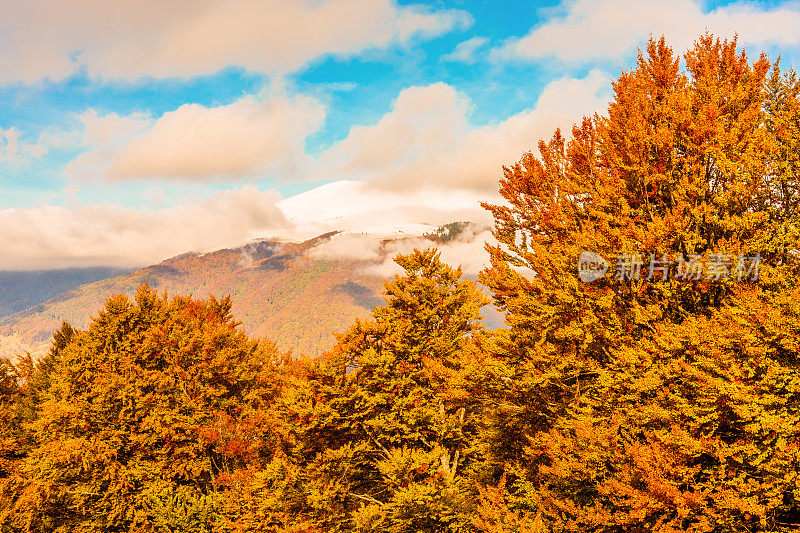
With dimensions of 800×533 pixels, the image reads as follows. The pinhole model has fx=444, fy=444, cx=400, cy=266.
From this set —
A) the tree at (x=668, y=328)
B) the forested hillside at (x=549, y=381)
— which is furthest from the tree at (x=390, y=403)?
the tree at (x=668, y=328)

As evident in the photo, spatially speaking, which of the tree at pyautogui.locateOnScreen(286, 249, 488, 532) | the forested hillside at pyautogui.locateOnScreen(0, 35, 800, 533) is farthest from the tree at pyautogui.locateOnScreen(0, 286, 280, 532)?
the tree at pyautogui.locateOnScreen(286, 249, 488, 532)

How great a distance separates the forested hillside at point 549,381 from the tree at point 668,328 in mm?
78

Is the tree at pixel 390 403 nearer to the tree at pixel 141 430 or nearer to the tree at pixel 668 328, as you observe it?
the tree at pixel 668 328

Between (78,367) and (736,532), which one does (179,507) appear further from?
(736,532)

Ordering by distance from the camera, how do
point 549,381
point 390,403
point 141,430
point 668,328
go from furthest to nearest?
point 141,430
point 390,403
point 549,381
point 668,328

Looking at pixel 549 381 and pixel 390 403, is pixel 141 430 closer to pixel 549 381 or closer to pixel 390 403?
pixel 390 403

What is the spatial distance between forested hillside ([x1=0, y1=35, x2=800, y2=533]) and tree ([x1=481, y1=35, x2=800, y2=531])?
8cm

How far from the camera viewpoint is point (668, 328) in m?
11.6

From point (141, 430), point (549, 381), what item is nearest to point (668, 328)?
Answer: point (549, 381)

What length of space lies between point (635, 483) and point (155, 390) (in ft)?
88.0

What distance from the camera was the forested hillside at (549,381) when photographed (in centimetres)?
1022

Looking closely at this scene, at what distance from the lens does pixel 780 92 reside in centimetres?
1473

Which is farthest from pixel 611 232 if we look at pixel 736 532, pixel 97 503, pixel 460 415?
pixel 97 503

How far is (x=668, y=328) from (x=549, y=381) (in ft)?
13.1
